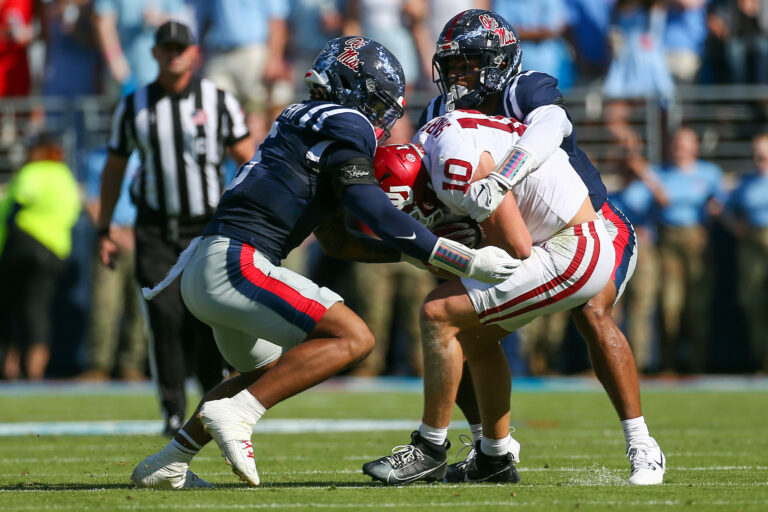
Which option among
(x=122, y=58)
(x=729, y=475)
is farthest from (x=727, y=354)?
(x=729, y=475)

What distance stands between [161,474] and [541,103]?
1973mm

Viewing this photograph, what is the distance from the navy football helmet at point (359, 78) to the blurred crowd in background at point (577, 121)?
243 inches

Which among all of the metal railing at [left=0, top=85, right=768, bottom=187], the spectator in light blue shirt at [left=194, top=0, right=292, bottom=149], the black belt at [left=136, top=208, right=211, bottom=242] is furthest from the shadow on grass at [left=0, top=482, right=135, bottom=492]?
the metal railing at [left=0, top=85, right=768, bottom=187]

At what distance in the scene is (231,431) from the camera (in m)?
4.42

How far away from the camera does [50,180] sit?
37.2 feet

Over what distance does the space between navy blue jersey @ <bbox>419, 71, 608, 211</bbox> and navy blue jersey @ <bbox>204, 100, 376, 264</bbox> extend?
2.47 feet

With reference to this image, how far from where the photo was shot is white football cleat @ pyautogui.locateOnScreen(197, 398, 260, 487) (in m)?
4.42

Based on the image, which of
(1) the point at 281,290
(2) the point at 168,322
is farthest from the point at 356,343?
(2) the point at 168,322

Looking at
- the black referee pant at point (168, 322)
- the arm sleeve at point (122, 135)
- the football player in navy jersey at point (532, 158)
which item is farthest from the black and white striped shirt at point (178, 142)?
the football player in navy jersey at point (532, 158)

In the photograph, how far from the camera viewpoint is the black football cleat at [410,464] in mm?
4766

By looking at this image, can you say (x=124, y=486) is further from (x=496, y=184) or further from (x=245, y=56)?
(x=245, y=56)

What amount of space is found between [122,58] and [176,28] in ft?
15.6

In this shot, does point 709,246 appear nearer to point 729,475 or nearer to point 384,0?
point 384,0

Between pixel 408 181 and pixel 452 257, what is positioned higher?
pixel 408 181
